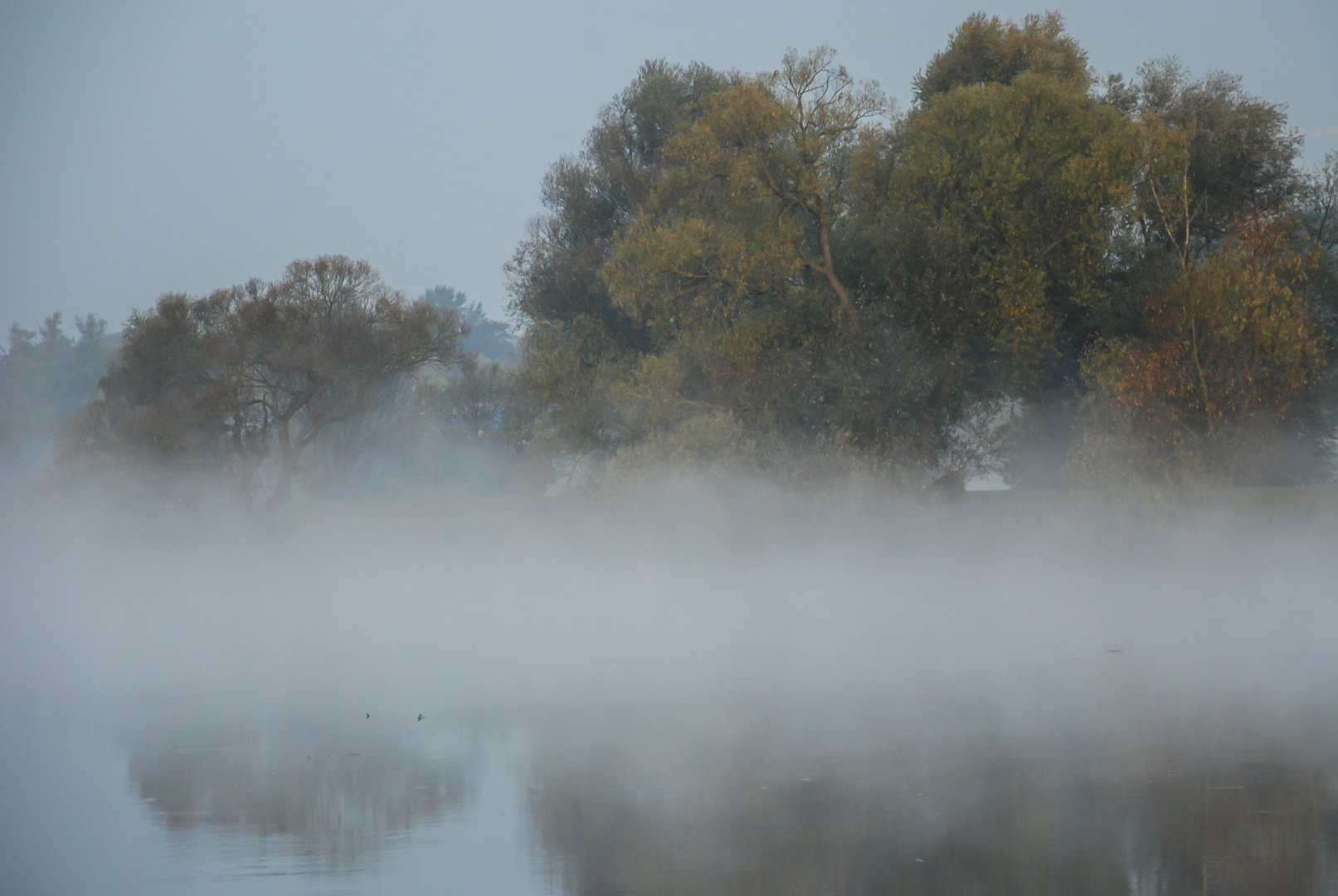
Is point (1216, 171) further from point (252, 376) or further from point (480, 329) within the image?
point (480, 329)

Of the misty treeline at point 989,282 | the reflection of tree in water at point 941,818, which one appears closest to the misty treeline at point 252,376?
the misty treeline at point 989,282

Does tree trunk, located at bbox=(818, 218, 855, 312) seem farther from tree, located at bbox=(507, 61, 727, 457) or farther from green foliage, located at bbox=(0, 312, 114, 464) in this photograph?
green foliage, located at bbox=(0, 312, 114, 464)

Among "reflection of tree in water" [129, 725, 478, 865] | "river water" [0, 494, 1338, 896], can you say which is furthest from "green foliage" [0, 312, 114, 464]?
"reflection of tree in water" [129, 725, 478, 865]

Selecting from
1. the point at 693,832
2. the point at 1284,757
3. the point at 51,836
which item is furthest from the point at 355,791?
the point at 1284,757

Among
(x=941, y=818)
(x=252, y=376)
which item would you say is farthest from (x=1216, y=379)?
(x=252, y=376)

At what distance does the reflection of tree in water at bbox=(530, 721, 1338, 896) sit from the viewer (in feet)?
18.9

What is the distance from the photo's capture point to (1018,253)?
2433 cm

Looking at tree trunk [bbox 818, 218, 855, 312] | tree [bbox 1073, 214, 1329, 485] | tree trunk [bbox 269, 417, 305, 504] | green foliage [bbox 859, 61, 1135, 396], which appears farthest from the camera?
tree trunk [bbox 269, 417, 305, 504]

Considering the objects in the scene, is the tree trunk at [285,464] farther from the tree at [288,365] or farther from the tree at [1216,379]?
the tree at [1216,379]

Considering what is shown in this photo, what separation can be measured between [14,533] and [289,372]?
14.6m

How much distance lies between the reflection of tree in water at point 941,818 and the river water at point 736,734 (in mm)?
29

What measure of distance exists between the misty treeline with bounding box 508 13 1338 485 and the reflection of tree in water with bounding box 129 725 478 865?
1522cm

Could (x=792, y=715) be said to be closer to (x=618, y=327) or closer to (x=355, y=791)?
(x=355, y=791)

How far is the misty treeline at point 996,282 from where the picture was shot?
23.1m
